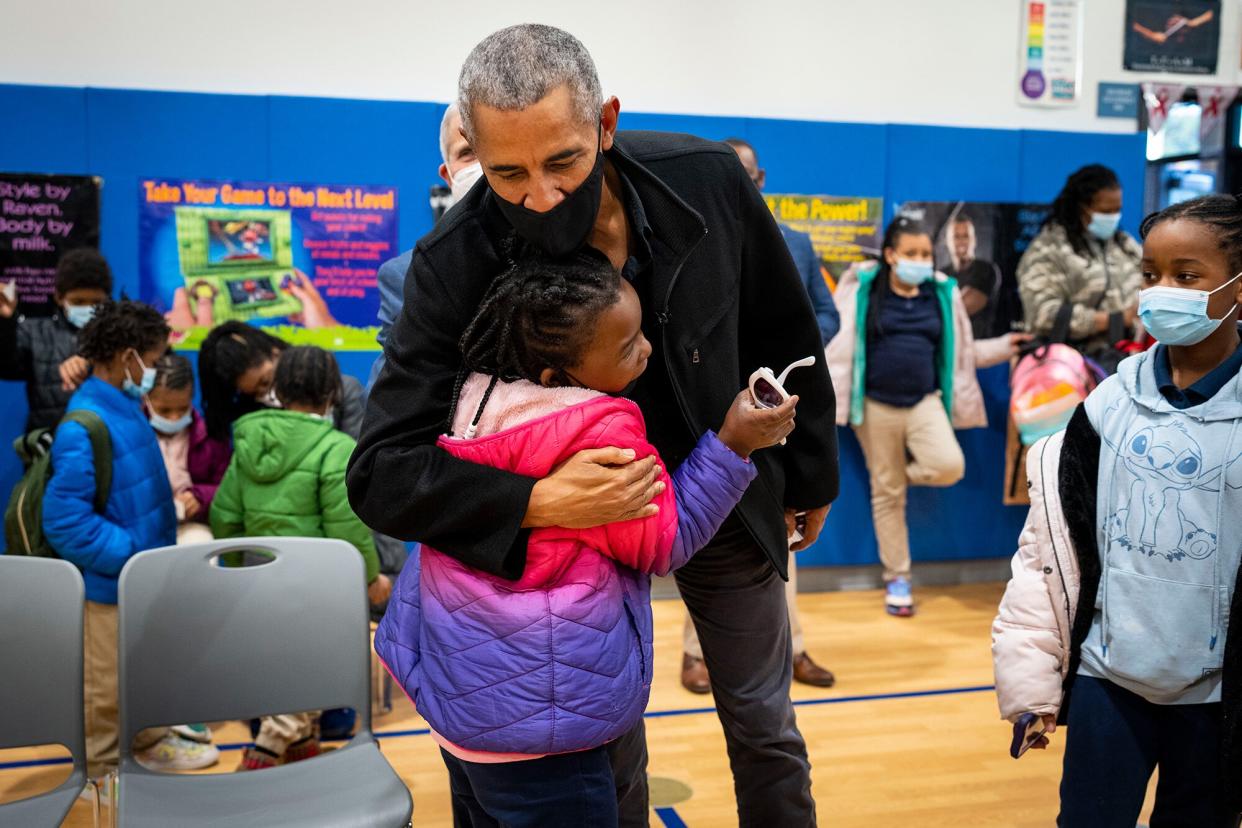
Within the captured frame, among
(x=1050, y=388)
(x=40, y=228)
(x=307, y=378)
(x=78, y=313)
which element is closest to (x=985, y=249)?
(x=1050, y=388)

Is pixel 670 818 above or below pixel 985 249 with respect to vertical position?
below

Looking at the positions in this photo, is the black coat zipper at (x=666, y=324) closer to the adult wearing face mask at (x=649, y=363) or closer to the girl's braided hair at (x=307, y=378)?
the adult wearing face mask at (x=649, y=363)

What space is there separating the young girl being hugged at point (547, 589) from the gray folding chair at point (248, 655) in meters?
0.73

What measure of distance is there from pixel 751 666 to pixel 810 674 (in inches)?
89.2

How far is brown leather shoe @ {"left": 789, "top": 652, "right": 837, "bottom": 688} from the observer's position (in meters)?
4.13

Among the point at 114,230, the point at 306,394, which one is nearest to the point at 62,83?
the point at 114,230

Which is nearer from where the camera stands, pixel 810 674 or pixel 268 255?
pixel 810 674

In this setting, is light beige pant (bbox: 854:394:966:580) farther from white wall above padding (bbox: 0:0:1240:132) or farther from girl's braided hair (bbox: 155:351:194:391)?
girl's braided hair (bbox: 155:351:194:391)

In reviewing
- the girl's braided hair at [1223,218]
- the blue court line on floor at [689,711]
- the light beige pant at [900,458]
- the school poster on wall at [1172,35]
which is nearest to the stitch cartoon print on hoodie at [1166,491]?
the girl's braided hair at [1223,218]

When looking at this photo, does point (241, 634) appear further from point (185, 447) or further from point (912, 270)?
point (912, 270)

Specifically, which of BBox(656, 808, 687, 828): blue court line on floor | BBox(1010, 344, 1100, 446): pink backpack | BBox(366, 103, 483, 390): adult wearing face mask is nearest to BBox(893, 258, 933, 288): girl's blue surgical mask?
BBox(1010, 344, 1100, 446): pink backpack

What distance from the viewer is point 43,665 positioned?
7.54ft

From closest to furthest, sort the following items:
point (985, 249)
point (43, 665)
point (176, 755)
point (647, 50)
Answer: point (43, 665), point (176, 755), point (647, 50), point (985, 249)

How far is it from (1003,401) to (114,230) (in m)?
4.45
